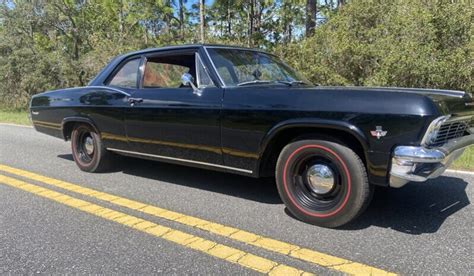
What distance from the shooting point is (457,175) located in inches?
209

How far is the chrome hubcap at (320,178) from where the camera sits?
3.59 metres

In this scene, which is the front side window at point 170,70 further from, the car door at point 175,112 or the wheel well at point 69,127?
the wheel well at point 69,127

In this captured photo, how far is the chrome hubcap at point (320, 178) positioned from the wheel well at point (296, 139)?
0.28 m

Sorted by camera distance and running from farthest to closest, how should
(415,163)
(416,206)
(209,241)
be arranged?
(416,206) → (209,241) → (415,163)

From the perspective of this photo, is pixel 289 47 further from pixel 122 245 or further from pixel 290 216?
pixel 122 245

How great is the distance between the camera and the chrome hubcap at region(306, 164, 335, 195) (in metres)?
3.59

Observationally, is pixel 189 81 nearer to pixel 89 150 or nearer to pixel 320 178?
pixel 320 178

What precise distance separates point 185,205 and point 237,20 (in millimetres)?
20955

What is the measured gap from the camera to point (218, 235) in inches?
137

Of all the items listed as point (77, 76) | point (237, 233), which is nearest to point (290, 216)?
point (237, 233)

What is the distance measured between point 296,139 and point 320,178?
410mm

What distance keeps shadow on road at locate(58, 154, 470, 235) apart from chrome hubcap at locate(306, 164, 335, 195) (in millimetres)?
377

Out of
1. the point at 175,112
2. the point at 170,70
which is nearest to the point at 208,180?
the point at 175,112

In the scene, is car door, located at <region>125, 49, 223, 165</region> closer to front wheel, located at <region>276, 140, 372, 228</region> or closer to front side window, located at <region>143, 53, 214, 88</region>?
front side window, located at <region>143, 53, 214, 88</region>
